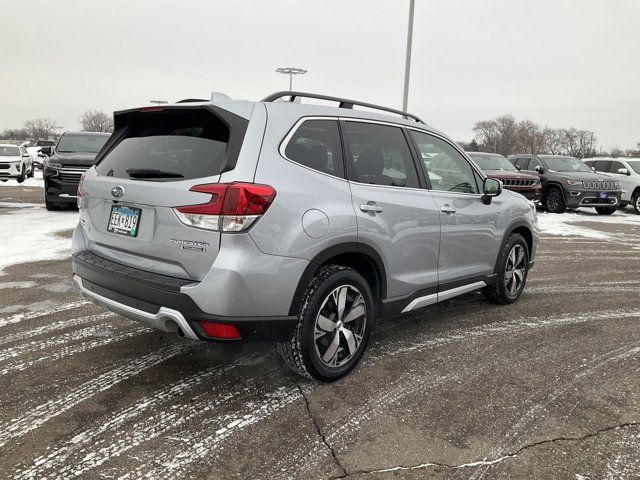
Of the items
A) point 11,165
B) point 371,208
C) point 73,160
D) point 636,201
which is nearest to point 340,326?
point 371,208

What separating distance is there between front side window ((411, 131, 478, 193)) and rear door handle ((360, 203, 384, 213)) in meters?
0.83

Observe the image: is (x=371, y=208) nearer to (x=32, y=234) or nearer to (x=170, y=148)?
(x=170, y=148)

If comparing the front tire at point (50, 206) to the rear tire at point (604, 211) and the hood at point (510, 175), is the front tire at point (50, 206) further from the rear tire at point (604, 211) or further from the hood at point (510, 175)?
the rear tire at point (604, 211)

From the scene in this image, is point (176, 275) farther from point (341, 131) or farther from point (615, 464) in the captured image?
point (615, 464)

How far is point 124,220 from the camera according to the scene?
123 inches

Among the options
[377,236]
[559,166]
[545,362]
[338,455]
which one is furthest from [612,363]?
[559,166]

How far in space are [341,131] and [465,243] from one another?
1.62 meters

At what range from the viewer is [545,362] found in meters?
3.84

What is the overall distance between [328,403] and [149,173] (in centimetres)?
178

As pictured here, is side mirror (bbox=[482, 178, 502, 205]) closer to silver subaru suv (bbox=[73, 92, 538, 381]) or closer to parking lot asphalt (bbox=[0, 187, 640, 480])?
silver subaru suv (bbox=[73, 92, 538, 381])

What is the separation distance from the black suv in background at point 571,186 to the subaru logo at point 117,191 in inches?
576

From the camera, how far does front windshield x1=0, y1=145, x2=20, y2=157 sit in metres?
21.9

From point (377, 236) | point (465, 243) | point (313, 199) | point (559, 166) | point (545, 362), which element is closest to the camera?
point (313, 199)

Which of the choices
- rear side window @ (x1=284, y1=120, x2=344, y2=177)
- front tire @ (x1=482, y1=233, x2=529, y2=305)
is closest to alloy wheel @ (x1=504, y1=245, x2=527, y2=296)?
front tire @ (x1=482, y1=233, x2=529, y2=305)
